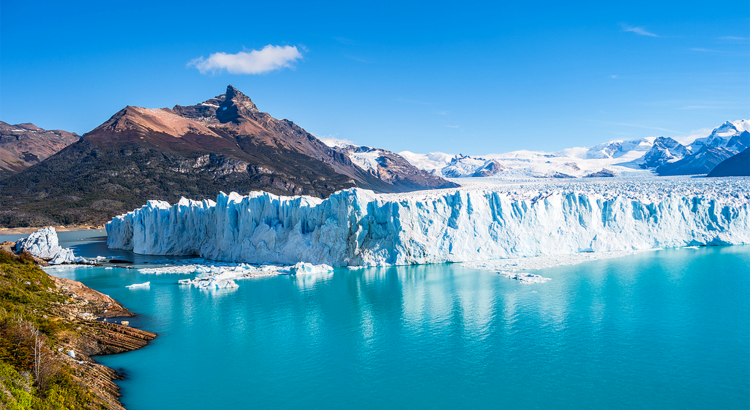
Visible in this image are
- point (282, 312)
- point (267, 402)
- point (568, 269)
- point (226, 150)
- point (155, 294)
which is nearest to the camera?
point (267, 402)

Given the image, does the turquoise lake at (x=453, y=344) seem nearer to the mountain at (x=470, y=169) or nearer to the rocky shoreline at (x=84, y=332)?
the rocky shoreline at (x=84, y=332)

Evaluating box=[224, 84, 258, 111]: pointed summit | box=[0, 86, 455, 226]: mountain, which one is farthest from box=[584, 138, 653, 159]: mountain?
box=[224, 84, 258, 111]: pointed summit

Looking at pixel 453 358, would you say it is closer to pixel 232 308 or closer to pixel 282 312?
pixel 282 312

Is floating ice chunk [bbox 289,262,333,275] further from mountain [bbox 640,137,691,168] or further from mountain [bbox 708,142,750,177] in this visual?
mountain [bbox 640,137,691,168]

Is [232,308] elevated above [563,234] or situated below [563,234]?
below

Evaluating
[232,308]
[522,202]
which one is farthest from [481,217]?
[232,308]

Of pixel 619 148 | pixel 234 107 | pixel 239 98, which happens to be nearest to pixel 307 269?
pixel 619 148

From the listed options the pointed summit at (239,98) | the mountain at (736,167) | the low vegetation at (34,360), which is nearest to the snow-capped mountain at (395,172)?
the pointed summit at (239,98)
